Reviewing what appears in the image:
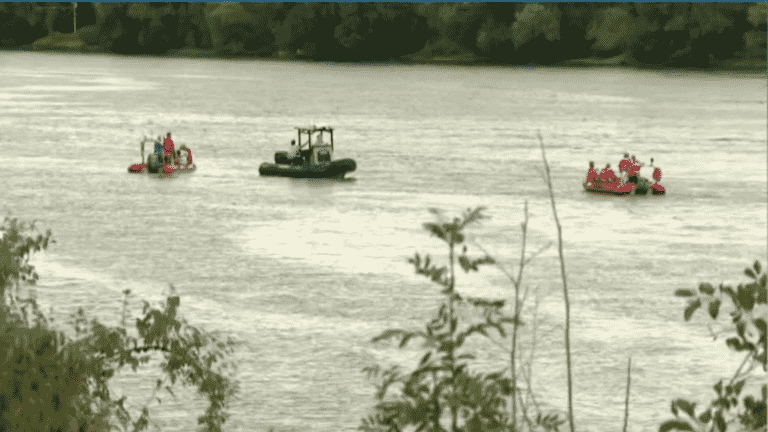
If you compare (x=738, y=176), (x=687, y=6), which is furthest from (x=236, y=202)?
(x=687, y=6)

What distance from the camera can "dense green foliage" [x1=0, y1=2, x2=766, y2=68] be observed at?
101438 mm

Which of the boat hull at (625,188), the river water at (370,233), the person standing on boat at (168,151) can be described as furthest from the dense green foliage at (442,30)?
the person standing on boat at (168,151)

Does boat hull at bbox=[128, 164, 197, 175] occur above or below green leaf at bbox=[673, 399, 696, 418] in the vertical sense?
below

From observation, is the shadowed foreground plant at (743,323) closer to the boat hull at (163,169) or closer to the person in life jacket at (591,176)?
the person in life jacket at (591,176)

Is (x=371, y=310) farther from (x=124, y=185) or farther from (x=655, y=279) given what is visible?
(x=124, y=185)

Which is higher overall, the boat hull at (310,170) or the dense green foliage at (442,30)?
the dense green foliage at (442,30)

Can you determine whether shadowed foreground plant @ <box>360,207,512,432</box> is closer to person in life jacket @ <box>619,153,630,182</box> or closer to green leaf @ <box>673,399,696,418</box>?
green leaf @ <box>673,399,696,418</box>

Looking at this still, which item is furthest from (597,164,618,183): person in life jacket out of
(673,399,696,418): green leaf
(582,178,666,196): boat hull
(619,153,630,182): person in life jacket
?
(673,399,696,418): green leaf

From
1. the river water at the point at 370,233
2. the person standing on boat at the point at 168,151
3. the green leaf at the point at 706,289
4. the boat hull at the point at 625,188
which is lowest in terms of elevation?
the river water at the point at 370,233

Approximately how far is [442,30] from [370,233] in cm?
8314

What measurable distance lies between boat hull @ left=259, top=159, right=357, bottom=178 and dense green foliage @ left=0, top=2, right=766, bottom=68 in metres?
51.7

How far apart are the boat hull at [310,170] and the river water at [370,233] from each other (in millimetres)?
522

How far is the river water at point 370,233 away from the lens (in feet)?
65.6

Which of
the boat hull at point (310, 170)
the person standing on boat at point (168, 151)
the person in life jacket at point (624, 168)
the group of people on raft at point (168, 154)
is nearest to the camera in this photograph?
the person in life jacket at point (624, 168)
